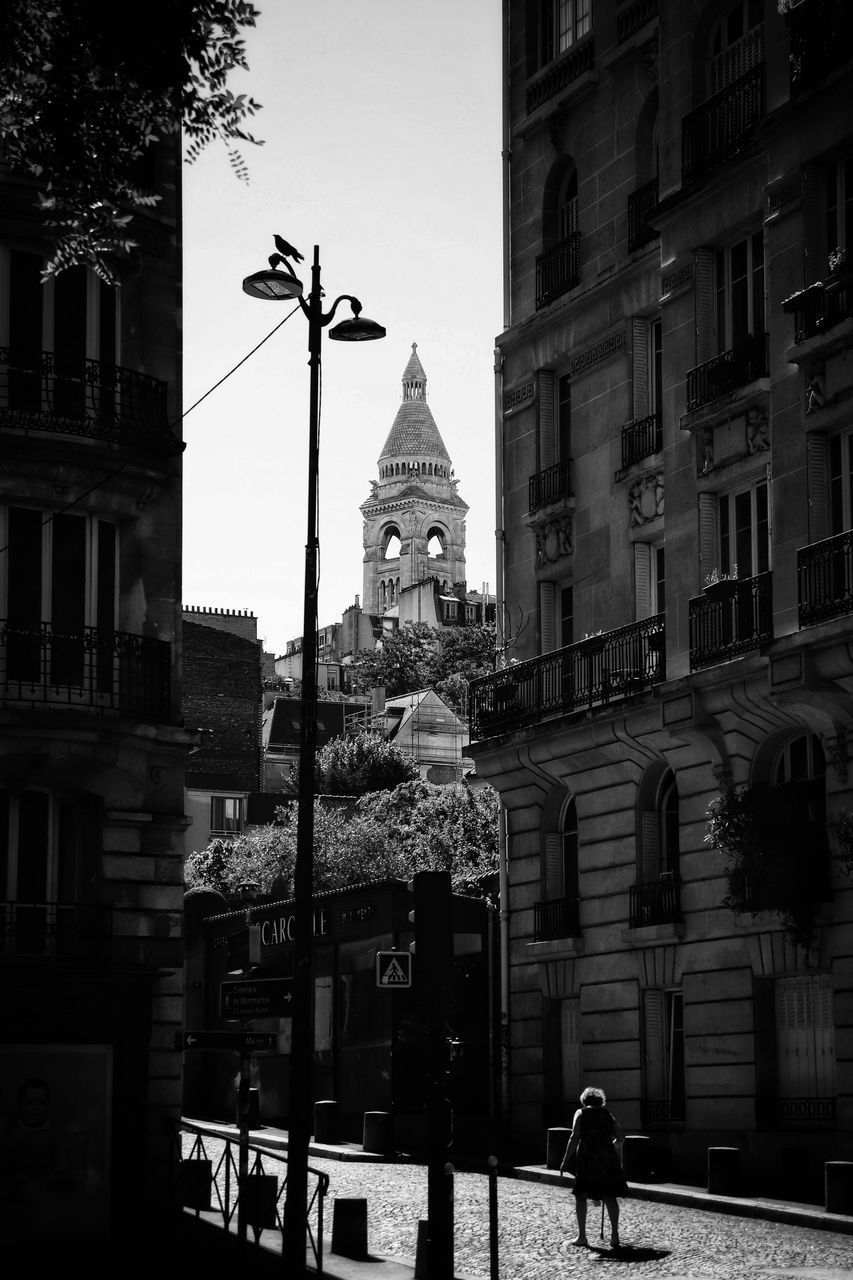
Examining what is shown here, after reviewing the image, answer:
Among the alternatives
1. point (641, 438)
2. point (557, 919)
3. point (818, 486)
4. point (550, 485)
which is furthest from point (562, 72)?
point (557, 919)

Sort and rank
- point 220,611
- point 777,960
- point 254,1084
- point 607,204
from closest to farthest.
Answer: point 777,960
point 607,204
point 254,1084
point 220,611

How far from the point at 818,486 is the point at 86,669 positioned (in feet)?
33.3

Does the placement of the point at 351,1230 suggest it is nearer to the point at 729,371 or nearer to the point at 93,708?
the point at 93,708

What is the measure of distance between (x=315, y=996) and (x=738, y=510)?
1513 cm

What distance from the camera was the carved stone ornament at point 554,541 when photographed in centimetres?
3706

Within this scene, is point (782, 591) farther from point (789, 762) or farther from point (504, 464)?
point (504, 464)

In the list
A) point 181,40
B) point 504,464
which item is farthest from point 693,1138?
point 181,40

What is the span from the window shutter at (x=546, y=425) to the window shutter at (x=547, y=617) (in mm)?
2176

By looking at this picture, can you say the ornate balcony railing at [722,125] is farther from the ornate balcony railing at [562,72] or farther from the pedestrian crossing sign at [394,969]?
the pedestrian crossing sign at [394,969]

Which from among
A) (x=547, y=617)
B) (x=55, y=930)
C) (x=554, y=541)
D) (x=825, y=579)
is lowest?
(x=55, y=930)

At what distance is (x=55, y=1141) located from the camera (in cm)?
2598

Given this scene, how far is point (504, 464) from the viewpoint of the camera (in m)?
39.3

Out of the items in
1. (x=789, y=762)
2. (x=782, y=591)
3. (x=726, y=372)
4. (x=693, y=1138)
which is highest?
(x=726, y=372)

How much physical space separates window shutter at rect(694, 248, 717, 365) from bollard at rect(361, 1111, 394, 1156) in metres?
13.3
